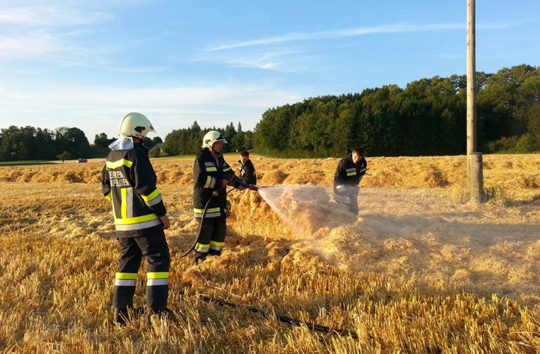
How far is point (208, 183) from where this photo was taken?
567 cm

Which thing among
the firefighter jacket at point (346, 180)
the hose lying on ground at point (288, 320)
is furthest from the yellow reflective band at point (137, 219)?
the firefighter jacket at point (346, 180)

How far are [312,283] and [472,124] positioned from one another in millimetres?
6758

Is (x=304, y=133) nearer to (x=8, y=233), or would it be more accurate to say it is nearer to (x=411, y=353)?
(x=8, y=233)

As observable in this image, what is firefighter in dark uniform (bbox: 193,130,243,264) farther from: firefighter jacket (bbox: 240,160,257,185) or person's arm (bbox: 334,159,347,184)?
firefighter jacket (bbox: 240,160,257,185)

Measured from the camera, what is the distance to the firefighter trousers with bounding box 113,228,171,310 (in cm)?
392

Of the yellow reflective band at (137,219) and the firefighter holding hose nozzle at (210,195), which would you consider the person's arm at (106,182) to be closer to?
the yellow reflective band at (137,219)

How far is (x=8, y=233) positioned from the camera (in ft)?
27.8

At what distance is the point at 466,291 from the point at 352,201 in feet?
10.5

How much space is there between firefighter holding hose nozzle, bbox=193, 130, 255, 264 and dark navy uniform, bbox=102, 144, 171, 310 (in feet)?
5.40

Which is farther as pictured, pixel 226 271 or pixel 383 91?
pixel 383 91

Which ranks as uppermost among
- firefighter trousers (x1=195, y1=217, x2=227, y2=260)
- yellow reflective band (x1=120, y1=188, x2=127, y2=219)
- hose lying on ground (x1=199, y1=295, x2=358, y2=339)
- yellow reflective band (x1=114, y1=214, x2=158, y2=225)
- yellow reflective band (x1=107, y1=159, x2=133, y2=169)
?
yellow reflective band (x1=107, y1=159, x2=133, y2=169)

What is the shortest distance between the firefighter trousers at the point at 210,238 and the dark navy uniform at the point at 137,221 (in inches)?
70.4

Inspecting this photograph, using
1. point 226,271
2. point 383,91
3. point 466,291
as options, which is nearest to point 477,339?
point 466,291

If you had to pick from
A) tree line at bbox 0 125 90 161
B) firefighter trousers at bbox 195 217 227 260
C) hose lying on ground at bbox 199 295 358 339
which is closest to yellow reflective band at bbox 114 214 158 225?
hose lying on ground at bbox 199 295 358 339
